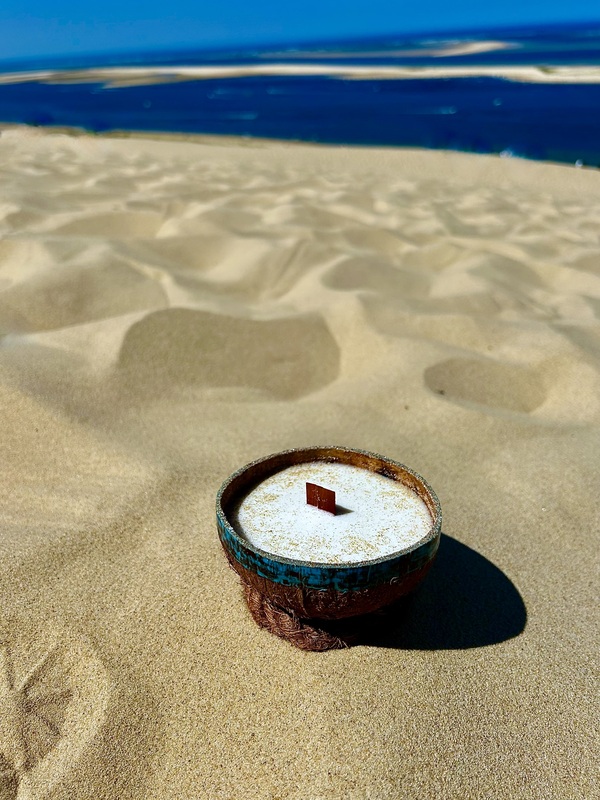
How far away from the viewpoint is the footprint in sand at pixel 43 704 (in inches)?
43.7

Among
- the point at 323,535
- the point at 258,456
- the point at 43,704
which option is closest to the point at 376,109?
the point at 258,456

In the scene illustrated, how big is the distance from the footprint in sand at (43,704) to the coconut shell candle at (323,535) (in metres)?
0.37

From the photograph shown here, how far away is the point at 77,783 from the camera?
1098 mm

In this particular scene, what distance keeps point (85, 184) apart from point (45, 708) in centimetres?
567

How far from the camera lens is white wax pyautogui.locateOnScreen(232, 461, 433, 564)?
120 cm

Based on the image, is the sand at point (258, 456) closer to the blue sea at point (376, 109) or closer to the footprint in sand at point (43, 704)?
the footprint in sand at point (43, 704)

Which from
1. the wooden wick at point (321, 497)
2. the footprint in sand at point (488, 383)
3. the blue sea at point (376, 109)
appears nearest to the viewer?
the wooden wick at point (321, 497)

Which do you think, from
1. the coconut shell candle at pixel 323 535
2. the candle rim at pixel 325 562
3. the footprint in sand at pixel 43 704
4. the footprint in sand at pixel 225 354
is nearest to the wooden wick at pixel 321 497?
the coconut shell candle at pixel 323 535

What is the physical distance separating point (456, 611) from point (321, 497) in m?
0.46

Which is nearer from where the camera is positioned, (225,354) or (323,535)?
(323,535)

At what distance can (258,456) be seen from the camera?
80.6 inches

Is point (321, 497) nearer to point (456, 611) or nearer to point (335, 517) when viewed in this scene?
point (335, 517)

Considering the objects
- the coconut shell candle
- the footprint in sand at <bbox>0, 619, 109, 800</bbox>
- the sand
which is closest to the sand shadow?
the sand

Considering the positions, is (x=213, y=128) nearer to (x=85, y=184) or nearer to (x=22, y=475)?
(x=85, y=184)
